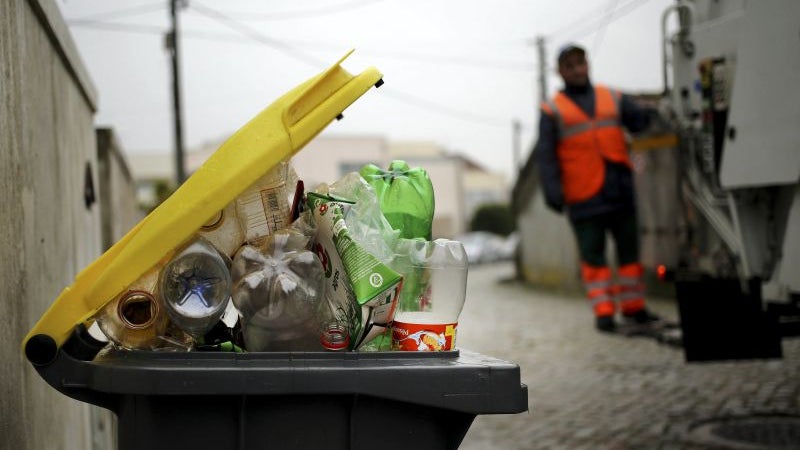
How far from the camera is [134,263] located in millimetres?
2010

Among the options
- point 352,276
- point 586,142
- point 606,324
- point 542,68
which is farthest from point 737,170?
point 542,68

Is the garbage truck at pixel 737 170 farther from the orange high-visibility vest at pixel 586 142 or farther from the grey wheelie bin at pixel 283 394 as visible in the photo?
the grey wheelie bin at pixel 283 394

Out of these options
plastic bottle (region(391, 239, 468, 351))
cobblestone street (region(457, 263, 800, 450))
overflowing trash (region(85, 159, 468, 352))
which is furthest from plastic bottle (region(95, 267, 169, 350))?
cobblestone street (region(457, 263, 800, 450))

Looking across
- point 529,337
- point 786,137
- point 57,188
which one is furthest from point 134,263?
point 529,337

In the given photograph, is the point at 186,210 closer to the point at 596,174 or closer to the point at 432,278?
the point at 432,278

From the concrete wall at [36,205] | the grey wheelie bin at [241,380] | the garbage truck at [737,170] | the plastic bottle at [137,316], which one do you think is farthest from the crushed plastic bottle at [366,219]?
the garbage truck at [737,170]

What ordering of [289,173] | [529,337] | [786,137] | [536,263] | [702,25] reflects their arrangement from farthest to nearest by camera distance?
[536,263] → [529,337] → [702,25] → [786,137] → [289,173]

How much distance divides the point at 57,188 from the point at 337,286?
1858mm

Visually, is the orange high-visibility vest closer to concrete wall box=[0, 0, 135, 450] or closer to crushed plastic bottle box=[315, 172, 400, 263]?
concrete wall box=[0, 0, 135, 450]

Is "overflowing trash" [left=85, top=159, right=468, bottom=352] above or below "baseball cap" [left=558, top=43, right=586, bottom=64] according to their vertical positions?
below

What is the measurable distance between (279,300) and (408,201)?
1.62ft

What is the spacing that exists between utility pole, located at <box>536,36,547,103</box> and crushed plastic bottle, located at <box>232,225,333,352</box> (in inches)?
1041

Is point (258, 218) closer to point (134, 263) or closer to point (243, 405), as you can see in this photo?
point (134, 263)

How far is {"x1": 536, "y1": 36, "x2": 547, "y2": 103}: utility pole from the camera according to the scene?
2822 centimetres
